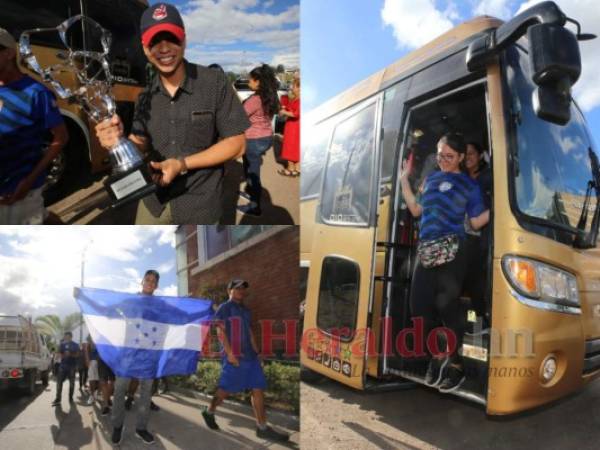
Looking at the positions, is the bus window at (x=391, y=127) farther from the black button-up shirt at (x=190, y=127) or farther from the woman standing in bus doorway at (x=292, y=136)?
the black button-up shirt at (x=190, y=127)

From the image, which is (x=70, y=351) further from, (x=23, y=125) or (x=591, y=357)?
(x=591, y=357)

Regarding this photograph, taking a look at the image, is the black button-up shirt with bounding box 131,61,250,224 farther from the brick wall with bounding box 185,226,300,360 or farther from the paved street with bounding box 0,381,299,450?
the paved street with bounding box 0,381,299,450

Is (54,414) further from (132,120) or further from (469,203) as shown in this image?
(469,203)

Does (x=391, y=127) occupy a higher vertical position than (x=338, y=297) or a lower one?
higher

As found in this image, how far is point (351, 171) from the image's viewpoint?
11.1 feet

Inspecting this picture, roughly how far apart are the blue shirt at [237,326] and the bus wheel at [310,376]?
180 centimetres

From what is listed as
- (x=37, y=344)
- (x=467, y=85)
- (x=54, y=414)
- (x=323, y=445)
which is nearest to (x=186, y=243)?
(x=37, y=344)

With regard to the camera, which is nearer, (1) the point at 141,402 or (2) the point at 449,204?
(1) the point at 141,402

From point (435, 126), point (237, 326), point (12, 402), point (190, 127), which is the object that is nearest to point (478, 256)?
point (435, 126)

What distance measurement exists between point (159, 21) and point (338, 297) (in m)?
2.07

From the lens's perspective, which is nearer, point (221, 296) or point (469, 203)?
point (221, 296)

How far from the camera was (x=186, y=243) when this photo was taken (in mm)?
2061

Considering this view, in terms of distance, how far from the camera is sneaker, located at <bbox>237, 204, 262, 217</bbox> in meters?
2.04

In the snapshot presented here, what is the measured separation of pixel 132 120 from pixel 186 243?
1.85 ft
